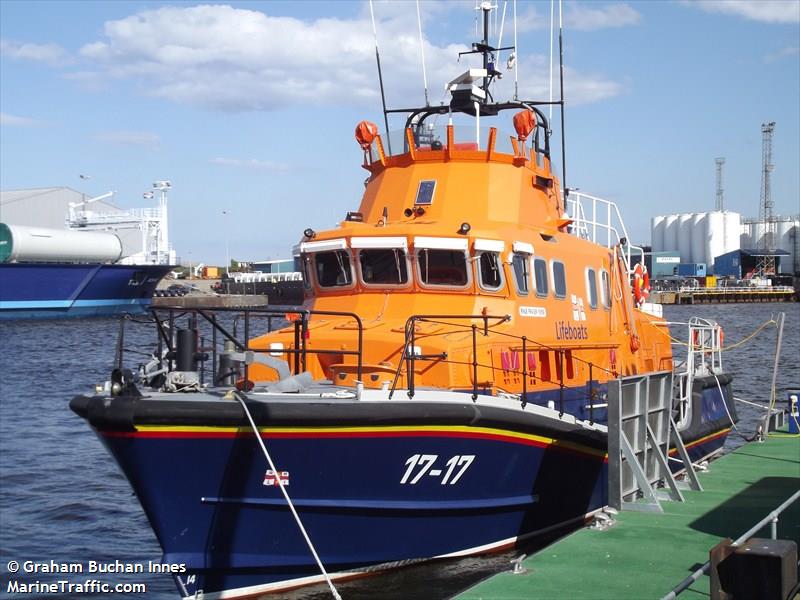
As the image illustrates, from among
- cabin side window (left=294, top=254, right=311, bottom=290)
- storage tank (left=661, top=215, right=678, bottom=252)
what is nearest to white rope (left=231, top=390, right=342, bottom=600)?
cabin side window (left=294, top=254, right=311, bottom=290)

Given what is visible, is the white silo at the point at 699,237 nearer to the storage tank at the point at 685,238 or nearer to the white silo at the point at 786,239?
the storage tank at the point at 685,238

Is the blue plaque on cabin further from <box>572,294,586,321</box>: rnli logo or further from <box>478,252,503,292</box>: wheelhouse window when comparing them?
<box>572,294,586,321</box>: rnli logo

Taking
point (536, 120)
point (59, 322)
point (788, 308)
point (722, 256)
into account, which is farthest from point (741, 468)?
point (722, 256)

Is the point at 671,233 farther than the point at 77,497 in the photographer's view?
Yes

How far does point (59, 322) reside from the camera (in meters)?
51.4

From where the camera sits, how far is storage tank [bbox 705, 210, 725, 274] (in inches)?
3765

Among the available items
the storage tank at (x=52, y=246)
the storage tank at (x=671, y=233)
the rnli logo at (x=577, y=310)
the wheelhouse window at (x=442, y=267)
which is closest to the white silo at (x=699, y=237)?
the storage tank at (x=671, y=233)

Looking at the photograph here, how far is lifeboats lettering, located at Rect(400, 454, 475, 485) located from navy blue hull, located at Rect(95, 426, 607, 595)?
12 mm

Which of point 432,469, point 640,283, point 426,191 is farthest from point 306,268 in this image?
point 640,283

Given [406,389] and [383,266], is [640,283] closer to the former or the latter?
[383,266]

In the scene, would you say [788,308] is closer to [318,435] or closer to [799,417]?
[799,417]

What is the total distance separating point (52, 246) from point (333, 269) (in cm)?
4858

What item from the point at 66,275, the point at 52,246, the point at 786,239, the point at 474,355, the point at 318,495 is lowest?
the point at 318,495

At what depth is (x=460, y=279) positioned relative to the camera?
9406 mm
